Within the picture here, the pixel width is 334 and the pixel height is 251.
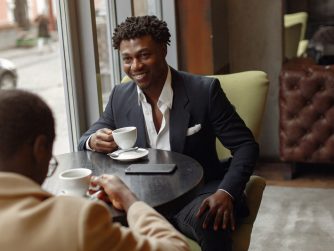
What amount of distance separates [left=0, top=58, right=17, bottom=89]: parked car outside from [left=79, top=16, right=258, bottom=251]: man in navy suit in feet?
1.29

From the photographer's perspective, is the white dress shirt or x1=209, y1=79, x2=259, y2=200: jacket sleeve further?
the white dress shirt

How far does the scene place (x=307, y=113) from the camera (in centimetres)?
391

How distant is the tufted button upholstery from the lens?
12.6 feet

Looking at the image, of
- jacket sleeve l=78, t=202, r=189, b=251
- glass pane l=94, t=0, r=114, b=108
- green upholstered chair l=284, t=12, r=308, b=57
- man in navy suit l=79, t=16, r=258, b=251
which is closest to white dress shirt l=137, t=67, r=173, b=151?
man in navy suit l=79, t=16, r=258, b=251

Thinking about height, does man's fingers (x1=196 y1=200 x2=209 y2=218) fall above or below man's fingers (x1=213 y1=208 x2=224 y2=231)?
above

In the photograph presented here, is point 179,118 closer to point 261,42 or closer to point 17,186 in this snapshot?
point 17,186

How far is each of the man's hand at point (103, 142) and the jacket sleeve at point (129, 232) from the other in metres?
0.79

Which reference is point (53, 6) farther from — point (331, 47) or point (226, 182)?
point (331, 47)

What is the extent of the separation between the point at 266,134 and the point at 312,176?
1.59 feet

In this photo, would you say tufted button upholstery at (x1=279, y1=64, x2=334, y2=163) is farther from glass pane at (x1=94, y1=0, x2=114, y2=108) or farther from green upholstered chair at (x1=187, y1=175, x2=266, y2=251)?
green upholstered chair at (x1=187, y1=175, x2=266, y2=251)

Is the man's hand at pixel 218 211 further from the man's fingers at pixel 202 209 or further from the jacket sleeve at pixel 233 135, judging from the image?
the jacket sleeve at pixel 233 135

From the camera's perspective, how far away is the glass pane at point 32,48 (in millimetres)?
2232

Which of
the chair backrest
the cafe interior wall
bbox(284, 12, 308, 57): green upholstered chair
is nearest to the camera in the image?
the chair backrest

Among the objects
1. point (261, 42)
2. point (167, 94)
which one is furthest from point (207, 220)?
point (261, 42)
